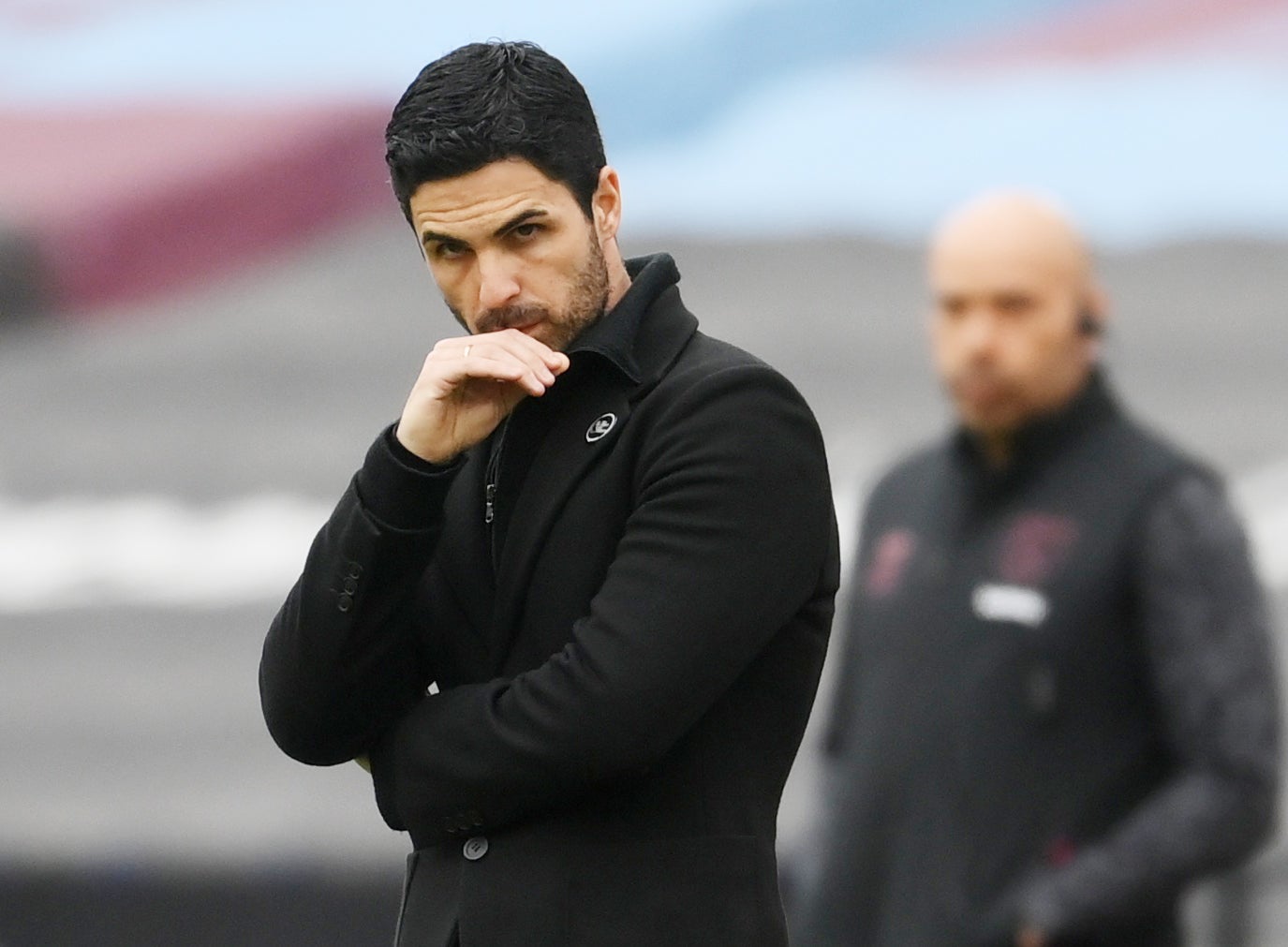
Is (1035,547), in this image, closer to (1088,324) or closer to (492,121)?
(1088,324)

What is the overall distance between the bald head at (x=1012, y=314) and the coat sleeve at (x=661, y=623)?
4.14 feet

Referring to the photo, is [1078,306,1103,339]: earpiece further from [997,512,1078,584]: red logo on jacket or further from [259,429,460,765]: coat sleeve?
[259,429,460,765]: coat sleeve

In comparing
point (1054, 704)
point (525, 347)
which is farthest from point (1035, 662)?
point (525, 347)

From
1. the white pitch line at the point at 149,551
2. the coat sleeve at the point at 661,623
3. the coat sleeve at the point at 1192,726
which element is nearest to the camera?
the coat sleeve at the point at 661,623

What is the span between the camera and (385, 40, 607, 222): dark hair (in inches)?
66.9

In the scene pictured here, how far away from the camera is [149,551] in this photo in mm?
5629

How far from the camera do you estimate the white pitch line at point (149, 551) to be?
552 centimetres

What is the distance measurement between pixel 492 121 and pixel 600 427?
0.25 meters

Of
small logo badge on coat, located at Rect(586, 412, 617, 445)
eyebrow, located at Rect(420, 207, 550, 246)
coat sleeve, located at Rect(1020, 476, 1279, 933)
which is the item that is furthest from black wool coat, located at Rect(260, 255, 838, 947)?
coat sleeve, located at Rect(1020, 476, 1279, 933)

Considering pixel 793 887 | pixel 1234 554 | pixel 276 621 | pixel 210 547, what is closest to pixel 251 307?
pixel 210 547

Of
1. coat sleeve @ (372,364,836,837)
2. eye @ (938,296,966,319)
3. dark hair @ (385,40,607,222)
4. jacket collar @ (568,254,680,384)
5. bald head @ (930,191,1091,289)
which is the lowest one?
eye @ (938,296,966,319)

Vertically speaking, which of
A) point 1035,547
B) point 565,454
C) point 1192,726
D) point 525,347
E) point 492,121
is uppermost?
point 492,121

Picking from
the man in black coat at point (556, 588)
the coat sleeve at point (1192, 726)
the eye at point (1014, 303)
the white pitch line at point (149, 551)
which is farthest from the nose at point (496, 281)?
the white pitch line at point (149, 551)

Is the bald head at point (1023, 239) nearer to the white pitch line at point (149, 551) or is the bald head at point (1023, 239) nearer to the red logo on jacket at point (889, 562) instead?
the red logo on jacket at point (889, 562)
